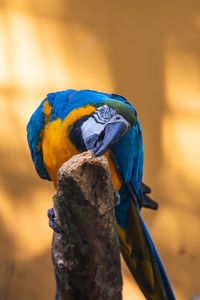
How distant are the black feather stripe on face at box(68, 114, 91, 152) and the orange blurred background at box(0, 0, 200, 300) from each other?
0.70 metres

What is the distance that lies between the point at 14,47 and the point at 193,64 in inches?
36.5

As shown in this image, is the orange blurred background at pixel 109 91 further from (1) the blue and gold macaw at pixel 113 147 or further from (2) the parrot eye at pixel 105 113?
(2) the parrot eye at pixel 105 113

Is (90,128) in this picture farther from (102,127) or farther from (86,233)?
(86,233)

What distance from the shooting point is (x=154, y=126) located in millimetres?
1673

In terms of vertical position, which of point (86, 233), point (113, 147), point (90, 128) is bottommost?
point (86, 233)

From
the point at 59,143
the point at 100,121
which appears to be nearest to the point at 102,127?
the point at 100,121

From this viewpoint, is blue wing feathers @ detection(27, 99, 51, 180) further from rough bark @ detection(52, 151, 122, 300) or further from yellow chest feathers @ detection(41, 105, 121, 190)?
rough bark @ detection(52, 151, 122, 300)

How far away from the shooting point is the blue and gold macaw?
3.16 ft

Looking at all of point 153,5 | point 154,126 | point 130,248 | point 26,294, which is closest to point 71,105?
point 130,248

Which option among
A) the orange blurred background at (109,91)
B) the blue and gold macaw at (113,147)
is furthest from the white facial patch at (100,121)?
the orange blurred background at (109,91)

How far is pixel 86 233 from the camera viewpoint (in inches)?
31.9

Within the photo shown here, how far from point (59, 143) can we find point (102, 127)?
201 millimetres

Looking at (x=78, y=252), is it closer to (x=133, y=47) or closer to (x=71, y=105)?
(x=71, y=105)

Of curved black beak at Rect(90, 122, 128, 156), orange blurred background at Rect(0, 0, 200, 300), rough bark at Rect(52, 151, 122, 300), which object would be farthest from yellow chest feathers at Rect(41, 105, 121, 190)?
orange blurred background at Rect(0, 0, 200, 300)
